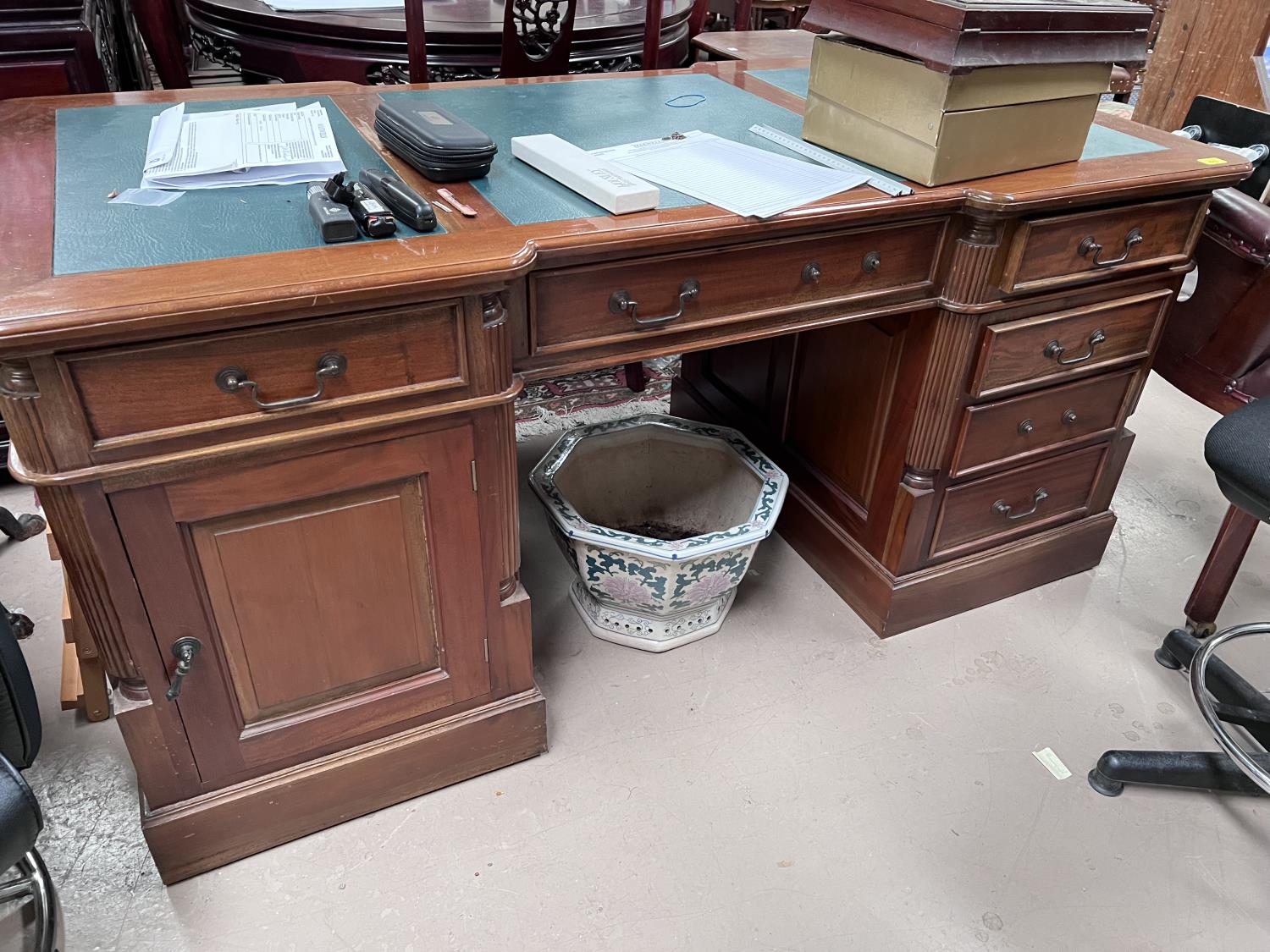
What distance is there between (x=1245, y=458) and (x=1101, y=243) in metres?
0.41

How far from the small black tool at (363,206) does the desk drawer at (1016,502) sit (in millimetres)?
1087

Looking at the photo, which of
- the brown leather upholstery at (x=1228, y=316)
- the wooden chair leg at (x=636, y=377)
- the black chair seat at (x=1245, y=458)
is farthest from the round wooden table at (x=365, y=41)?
the black chair seat at (x=1245, y=458)

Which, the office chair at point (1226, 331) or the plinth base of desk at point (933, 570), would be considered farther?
the plinth base of desk at point (933, 570)

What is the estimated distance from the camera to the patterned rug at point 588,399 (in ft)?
7.73

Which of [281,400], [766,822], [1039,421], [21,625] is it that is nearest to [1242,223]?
[1039,421]

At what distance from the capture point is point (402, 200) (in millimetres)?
1073

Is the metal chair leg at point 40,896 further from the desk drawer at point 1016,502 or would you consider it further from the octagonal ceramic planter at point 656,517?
the desk drawer at point 1016,502

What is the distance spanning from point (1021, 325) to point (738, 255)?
561 mm

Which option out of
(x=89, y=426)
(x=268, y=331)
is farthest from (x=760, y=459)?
(x=89, y=426)

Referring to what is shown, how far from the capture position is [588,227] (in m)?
1.11

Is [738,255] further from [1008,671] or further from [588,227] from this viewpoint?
[1008,671]

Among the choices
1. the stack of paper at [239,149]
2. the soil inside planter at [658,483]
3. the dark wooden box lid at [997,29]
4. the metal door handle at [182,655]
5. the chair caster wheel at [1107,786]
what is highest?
the dark wooden box lid at [997,29]

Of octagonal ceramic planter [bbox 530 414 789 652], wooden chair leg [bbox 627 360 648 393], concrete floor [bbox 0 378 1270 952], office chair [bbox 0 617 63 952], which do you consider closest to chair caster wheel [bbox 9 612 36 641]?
concrete floor [bbox 0 378 1270 952]

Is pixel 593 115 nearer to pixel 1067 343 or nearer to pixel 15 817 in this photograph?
pixel 1067 343
